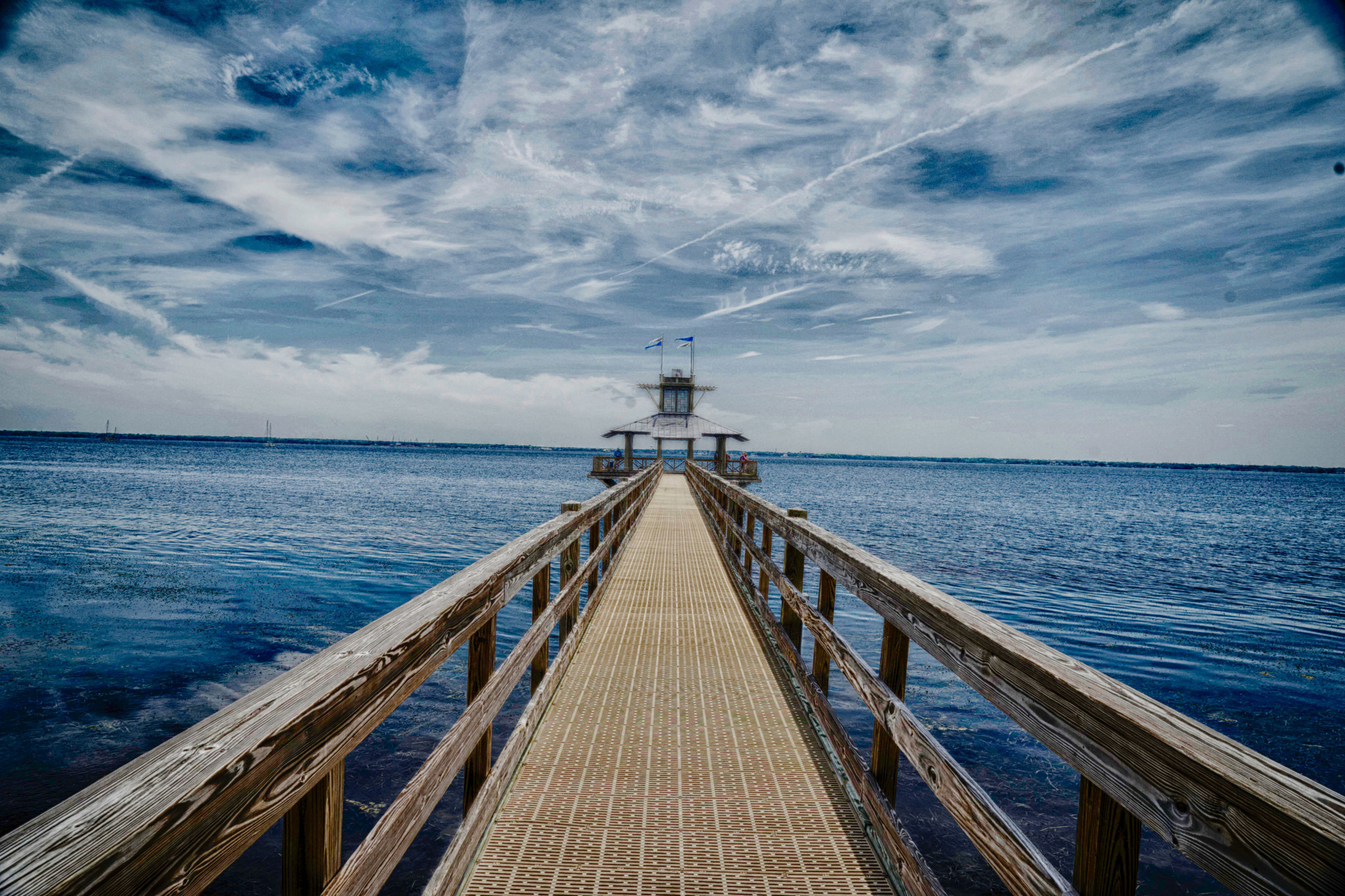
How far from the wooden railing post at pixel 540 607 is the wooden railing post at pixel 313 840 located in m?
2.08

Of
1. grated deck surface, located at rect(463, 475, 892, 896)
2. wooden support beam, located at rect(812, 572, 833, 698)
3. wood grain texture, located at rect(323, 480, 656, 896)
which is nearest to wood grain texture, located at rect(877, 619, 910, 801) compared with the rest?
grated deck surface, located at rect(463, 475, 892, 896)

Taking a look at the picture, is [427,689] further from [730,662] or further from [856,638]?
[856,638]

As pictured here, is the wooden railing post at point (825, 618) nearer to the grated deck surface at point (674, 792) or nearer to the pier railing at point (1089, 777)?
the grated deck surface at point (674, 792)

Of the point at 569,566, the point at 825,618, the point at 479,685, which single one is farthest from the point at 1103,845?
the point at 569,566

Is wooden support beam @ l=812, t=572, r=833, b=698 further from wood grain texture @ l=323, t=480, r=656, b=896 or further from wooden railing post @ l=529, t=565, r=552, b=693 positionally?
wood grain texture @ l=323, t=480, r=656, b=896

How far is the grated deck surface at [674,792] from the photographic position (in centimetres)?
254

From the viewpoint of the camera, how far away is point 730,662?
16.2 feet

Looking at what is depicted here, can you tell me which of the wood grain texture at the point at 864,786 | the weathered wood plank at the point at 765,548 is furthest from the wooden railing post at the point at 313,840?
the weathered wood plank at the point at 765,548

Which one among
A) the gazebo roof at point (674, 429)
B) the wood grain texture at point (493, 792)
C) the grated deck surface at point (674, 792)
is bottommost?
the grated deck surface at point (674, 792)

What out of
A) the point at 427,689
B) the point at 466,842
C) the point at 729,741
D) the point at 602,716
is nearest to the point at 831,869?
the point at 729,741

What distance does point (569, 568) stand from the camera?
4641 millimetres

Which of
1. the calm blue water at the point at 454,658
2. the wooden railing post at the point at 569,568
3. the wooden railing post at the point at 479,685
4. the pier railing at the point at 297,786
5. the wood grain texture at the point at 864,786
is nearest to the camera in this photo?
the pier railing at the point at 297,786

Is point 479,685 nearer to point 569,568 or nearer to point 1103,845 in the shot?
point 1103,845

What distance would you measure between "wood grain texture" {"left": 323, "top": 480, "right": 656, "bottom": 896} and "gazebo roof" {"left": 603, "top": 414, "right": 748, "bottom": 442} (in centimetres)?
3697
